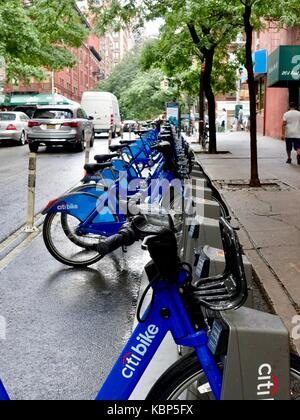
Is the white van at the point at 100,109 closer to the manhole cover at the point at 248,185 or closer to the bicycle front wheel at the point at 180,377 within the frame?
the manhole cover at the point at 248,185

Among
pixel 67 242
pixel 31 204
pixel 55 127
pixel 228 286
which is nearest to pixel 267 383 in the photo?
pixel 228 286

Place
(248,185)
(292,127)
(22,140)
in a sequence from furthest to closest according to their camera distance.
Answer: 1. (22,140)
2. (292,127)
3. (248,185)

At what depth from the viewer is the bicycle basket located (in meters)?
2.34

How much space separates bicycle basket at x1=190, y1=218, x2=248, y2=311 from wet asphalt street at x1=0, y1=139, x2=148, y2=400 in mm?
1446

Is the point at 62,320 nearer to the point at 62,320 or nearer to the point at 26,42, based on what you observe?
the point at 62,320

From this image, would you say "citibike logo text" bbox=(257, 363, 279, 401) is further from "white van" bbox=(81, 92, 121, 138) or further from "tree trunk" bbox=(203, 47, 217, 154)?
"white van" bbox=(81, 92, 121, 138)

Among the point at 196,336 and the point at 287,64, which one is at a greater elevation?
the point at 287,64

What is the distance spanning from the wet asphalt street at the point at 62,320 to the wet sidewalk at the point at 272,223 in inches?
50.2

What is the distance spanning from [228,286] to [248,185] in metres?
9.98

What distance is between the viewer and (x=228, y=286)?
2490 millimetres

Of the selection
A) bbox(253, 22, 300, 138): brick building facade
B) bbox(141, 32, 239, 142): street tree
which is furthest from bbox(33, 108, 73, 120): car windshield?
bbox(253, 22, 300, 138): brick building facade

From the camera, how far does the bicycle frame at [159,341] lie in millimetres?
2312

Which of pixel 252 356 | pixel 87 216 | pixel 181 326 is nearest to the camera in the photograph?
pixel 252 356

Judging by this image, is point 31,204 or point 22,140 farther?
point 22,140
